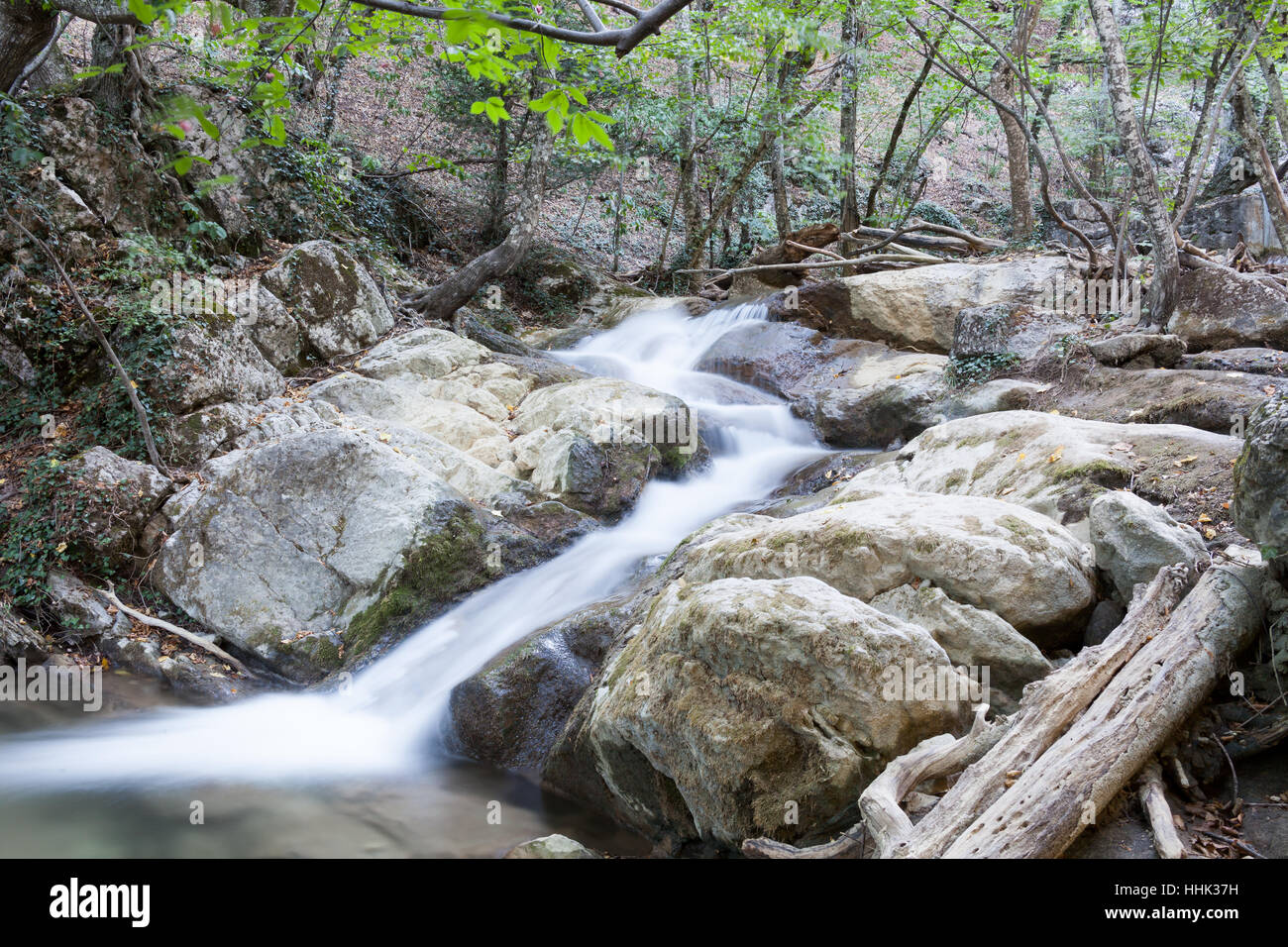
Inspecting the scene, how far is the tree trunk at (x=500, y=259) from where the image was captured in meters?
11.6

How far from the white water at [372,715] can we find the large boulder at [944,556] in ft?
6.94

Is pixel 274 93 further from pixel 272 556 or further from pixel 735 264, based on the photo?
pixel 735 264

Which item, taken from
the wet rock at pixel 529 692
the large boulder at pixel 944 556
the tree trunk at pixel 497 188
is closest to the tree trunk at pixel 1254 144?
the large boulder at pixel 944 556

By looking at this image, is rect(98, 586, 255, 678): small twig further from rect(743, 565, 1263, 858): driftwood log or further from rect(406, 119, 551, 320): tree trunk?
rect(406, 119, 551, 320): tree trunk

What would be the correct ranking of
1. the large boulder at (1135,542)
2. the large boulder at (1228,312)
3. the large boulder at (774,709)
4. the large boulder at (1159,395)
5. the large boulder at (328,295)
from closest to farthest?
the large boulder at (774,709)
the large boulder at (1135,542)
the large boulder at (1159,395)
the large boulder at (1228,312)
the large boulder at (328,295)

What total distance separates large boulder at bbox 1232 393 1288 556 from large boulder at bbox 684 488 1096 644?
95 centimetres

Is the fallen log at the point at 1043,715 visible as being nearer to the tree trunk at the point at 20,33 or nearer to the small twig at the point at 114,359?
the small twig at the point at 114,359

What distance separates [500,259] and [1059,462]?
9094mm

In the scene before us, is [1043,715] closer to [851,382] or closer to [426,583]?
[426,583]

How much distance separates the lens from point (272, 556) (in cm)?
640

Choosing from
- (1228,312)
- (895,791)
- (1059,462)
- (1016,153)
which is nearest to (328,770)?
(895,791)

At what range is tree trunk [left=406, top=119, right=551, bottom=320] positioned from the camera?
11.6m
